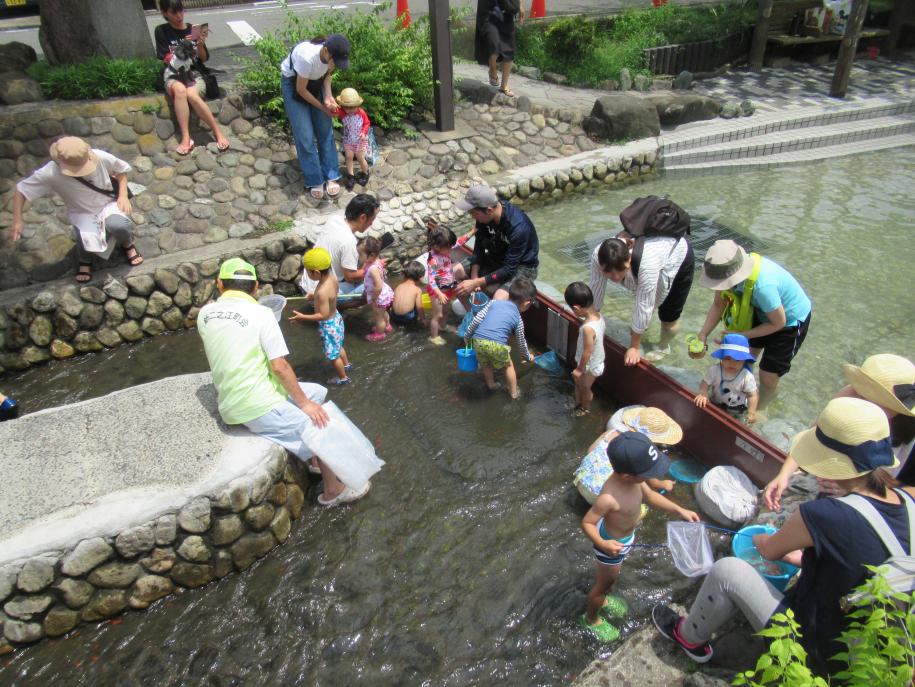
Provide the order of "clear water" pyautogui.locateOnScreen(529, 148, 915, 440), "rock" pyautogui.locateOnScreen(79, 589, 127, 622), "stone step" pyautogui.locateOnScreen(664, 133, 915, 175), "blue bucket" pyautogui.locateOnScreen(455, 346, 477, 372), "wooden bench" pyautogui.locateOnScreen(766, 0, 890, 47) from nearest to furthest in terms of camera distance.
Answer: "rock" pyautogui.locateOnScreen(79, 589, 127, 622), "blue bucket" pyautogui.locateOnScreen(455, 346, 477, 372), "clear water" pyautogui.locateOnScreen(529, 148, 915, 440), "stone step" pyautogui.locateOnScreen(664, 133, 915, 175), "wooden bench" pyautogui.locateOnScreen(766, 0, 890, 47)

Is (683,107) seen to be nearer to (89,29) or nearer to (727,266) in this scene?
(727,266)

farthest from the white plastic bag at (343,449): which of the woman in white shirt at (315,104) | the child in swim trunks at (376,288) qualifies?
the woman in white shirt at (315,104)

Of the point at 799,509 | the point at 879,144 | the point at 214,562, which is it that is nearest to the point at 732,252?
the point at 799,509

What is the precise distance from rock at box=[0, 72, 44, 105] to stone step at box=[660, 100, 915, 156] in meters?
9.33

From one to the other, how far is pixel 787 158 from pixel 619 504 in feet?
29.9

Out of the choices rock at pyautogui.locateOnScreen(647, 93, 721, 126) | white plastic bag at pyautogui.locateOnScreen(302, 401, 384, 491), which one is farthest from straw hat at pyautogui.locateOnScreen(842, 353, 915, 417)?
rock at pyautogui.locateOnScreen(647, 93, 721, 126)

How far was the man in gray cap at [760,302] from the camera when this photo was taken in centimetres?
423

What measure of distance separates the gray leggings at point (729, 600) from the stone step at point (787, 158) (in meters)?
8.47

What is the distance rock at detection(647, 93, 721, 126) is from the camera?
1075cm

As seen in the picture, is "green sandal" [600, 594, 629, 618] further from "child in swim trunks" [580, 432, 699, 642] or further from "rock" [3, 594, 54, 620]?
"rock" [3, 594, 54, 620]

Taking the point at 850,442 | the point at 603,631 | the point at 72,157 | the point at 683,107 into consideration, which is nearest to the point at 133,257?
the point at 72,157

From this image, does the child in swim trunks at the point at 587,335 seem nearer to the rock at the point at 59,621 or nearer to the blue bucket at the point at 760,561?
the blue bucket at the point at 760,561

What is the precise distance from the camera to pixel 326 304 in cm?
539

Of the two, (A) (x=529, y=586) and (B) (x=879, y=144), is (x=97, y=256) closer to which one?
(A) (x=529, y=586)
